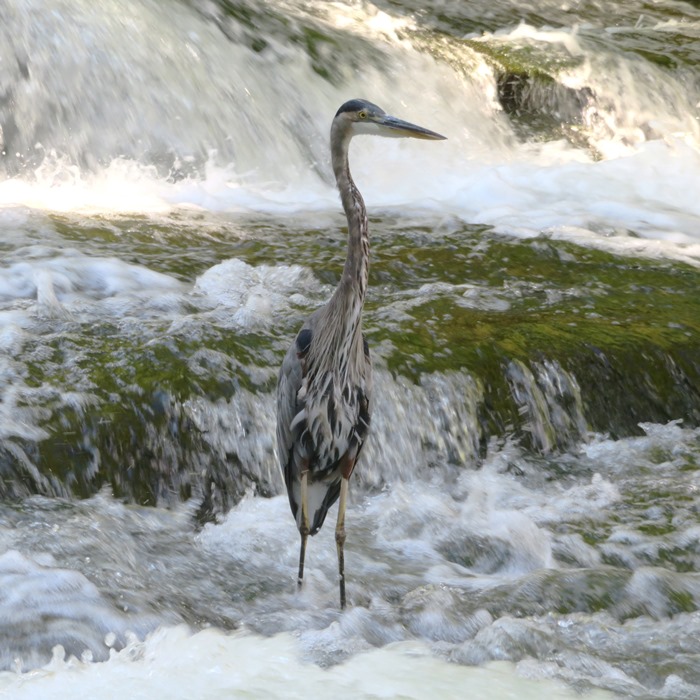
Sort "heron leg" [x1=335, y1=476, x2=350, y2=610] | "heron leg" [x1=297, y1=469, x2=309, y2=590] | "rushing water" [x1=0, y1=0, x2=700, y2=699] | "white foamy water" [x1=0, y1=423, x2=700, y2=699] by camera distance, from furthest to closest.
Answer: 1. "heron leg" [x1=297, y1=469, x2=309, y2=590]
2. "heron leg" [x1=335, y1=476, x2=350, y2=610]
3. "rushing water" [x1=0, y1=0, x2=700, y2=699]
4. "white foamy water" [x1=0, y1=423, x2=700, y2=699]

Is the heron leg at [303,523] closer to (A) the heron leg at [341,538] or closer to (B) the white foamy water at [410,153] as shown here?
(A) the heron leg at [341,538]

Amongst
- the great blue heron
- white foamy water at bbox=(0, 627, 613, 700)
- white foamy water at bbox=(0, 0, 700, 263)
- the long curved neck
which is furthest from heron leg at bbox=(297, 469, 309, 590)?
white foamy water at bbox=(0, 0, 700, 263)

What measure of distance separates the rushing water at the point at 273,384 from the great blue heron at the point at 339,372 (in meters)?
0.43

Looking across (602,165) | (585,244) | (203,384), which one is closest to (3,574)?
(203,384)

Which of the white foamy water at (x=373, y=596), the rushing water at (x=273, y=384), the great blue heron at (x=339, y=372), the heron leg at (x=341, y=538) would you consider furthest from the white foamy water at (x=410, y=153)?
the heron leg at (x=341, y=538)

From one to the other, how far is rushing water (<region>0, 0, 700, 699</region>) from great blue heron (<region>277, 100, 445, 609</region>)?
0.43 meters

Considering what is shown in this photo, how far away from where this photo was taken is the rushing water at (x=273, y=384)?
3686 millimetres

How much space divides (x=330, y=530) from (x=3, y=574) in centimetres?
152

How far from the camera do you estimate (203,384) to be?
16.0 feet

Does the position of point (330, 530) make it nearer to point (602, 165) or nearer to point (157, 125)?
point (157, 125)

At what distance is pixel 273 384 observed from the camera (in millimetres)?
5062

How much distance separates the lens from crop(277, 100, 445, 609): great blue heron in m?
4.03

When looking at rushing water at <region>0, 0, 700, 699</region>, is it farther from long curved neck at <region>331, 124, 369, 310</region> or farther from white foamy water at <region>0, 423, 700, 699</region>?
long curved neck at <region>331, 124, 369, 310</region>

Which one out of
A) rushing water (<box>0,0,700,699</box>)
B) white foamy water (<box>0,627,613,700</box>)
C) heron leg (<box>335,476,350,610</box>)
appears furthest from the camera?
heron leg (<box>335,476,350,610</box>)
